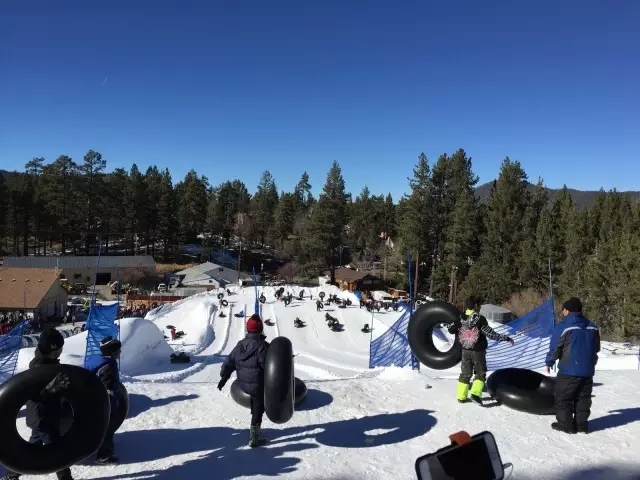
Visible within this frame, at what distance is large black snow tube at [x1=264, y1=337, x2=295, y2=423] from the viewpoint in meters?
4.65

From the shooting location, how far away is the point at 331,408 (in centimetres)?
637

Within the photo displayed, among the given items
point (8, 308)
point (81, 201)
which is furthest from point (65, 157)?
point (8, 308)

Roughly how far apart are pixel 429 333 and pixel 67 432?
512 centimetres

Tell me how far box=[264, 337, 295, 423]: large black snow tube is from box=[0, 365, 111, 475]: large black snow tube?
1434 millimetres

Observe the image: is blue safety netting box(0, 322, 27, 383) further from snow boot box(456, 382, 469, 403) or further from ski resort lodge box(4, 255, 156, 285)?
ski resort lodge box(4, 255, 156, 285)

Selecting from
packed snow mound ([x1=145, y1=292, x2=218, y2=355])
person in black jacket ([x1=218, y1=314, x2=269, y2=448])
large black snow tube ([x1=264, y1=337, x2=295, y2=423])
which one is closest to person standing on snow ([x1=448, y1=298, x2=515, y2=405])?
large black snow tube ([x1=264, y1=337, x2=295, y2=423])

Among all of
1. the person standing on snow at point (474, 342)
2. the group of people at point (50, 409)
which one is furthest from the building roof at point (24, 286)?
the person standing on snow at point (474, 342)

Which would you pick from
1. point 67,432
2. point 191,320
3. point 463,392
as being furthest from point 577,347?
point 191,320

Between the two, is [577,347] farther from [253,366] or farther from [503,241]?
[503,241]

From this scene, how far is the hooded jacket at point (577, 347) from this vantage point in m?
5.29

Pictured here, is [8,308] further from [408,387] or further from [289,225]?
[289,225]

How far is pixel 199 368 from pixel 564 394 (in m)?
13.5

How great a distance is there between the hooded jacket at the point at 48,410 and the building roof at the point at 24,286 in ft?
114

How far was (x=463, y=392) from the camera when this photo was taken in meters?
6.54
